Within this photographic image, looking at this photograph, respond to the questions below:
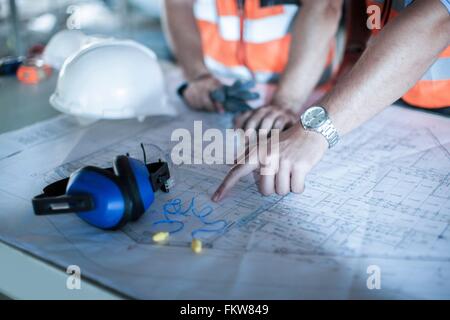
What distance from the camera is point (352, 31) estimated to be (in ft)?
5.21

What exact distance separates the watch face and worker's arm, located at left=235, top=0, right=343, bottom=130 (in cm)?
30

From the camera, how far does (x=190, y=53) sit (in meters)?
1.46

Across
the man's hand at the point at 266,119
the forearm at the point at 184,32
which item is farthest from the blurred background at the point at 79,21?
the man's hand at the point at 266,119

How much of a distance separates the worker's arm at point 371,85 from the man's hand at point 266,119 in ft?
0.59

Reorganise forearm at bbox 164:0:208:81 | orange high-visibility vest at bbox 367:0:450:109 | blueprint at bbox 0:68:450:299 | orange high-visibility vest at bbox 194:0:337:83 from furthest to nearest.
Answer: forearm at bbox 164:0:208:81 < orange high-visibility vest at bbox 194:0:337:83 < orange high-visibility vest at bbox 367:0:450:109 < blueprint at bbox 0:68:450:299

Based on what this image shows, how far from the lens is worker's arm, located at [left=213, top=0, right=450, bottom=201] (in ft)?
2.69

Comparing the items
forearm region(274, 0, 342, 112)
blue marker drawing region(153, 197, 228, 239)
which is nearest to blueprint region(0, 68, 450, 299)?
blue marker drawing region(153, 197, 228, 239)

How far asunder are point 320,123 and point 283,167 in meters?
0.11

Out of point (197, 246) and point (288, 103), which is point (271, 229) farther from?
point (288, 103)

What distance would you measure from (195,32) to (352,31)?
0.53m

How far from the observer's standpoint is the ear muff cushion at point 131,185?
70 cm

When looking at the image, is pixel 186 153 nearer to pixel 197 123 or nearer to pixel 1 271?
pixel 197 123

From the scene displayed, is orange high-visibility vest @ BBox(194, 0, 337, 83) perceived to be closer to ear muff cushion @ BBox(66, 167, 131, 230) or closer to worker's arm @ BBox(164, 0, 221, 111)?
worker's arm @ BBox(164, 0, 221, 111)

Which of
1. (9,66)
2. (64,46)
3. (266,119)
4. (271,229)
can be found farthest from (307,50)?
(9,66)
